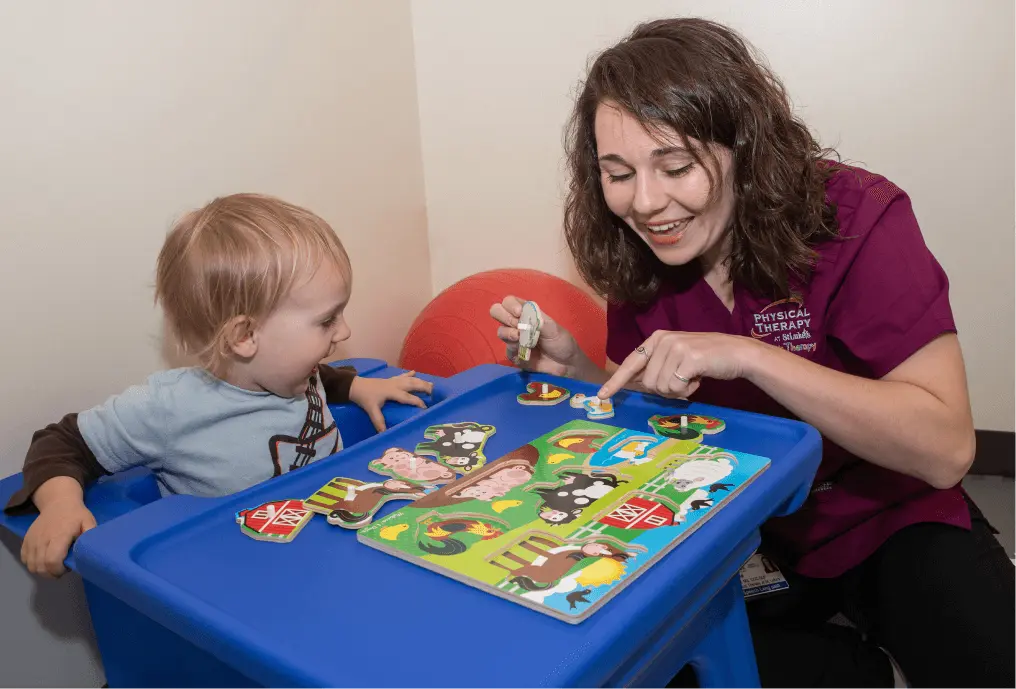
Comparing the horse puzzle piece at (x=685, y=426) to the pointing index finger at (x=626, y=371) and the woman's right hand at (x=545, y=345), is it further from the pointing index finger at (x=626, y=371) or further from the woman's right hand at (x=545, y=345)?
the woman's right hand at (x=545, y=345)

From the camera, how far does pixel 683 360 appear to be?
79 cm

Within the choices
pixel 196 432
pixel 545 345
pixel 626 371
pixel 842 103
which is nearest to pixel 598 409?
pixel 626 371

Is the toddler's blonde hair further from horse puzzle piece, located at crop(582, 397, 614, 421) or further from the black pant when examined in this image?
the black pant

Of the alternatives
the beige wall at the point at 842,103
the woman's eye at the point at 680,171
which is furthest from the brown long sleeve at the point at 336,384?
the beige wall at the point at 842,103

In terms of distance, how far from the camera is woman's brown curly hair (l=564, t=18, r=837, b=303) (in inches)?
32.2

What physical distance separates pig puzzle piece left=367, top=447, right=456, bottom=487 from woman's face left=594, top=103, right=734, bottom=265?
1.12 feet

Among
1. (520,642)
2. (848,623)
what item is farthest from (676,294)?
(520,642)

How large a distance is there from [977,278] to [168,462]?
1353mm

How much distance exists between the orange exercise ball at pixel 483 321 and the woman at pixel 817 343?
0.39 meters

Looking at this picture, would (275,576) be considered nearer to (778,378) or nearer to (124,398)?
(124,398)

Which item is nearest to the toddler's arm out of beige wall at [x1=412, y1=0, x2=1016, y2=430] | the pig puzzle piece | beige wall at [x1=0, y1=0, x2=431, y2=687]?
beige wall at [x1=0, y1=0, x2=431, y2=687]

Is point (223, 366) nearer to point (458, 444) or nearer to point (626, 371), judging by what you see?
point (458, 444)

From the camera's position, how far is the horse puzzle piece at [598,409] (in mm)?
854

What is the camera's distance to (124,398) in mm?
875
